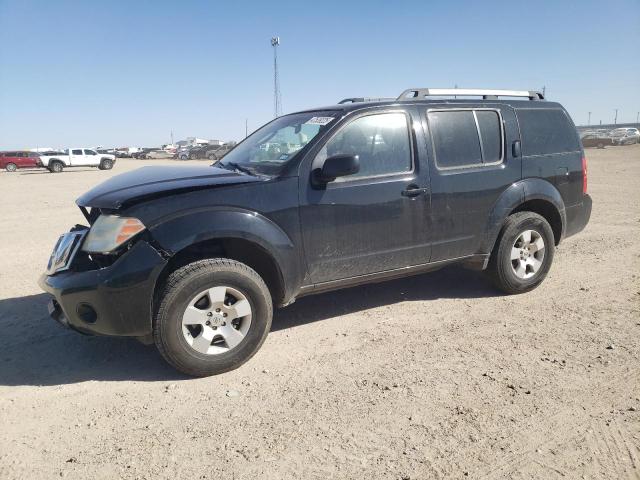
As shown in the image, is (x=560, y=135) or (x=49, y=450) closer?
(x=49, y=450)

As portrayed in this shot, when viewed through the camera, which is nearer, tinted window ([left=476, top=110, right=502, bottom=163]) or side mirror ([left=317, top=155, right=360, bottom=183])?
side mirror ([left=317, top=155, right=360, bottom=183])

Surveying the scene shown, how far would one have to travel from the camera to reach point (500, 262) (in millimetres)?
4660

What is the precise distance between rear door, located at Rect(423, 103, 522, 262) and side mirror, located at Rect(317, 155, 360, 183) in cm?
96

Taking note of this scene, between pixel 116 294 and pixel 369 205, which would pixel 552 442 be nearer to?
pixel 369 205

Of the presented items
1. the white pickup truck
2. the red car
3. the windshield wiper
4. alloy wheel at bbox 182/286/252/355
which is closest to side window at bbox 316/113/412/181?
the windshield wiper

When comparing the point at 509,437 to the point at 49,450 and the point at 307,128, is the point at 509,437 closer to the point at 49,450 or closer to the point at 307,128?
the point at 49,450

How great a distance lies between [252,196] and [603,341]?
291 cm

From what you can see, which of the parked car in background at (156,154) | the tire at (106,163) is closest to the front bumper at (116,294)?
the tire at (106,163)

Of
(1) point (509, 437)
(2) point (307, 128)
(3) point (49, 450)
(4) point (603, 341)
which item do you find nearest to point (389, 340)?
(1) point (509, 437)

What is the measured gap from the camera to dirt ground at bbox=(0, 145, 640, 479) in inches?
95.6

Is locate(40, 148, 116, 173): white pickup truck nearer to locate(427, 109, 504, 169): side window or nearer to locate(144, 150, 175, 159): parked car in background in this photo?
locate(144, 150, 175, 159): parked car in background

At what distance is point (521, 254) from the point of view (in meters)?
4.79

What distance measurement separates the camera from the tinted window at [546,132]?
4.82 metres

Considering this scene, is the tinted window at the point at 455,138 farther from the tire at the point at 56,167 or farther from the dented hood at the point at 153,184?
the tire at the point at 56,167
